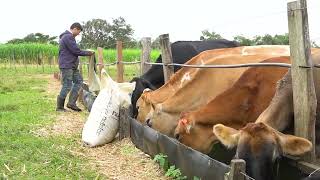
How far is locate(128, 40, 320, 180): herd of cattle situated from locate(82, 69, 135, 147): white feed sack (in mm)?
249

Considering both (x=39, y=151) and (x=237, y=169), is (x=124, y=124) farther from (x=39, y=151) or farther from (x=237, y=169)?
(x=237, y=169)

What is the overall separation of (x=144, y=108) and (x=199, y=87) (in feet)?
3.66

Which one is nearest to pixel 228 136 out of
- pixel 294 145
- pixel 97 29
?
pixel 294 145

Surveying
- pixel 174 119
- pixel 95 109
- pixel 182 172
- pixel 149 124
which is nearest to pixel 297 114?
pixel 182 172

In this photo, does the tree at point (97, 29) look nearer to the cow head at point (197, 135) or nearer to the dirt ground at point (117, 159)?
the dirt ground at point (117, 159)

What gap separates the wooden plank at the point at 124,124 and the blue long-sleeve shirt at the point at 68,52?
2975 millimetres

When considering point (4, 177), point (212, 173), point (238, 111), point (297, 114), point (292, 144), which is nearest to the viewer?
point (292, 144)

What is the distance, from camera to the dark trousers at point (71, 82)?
32.7 ft

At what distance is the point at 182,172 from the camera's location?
475 centimetres

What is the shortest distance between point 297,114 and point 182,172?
1415 millimetres

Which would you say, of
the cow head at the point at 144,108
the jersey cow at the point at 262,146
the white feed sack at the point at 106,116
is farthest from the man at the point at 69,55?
the jersey cow at the point at 262,146

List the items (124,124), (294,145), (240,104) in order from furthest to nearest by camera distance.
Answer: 1. (124,124)
2. (240,104)
3. (294,145)

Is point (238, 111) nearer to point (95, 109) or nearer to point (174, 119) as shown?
Result: point (174, 119)

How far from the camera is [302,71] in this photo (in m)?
3.63
